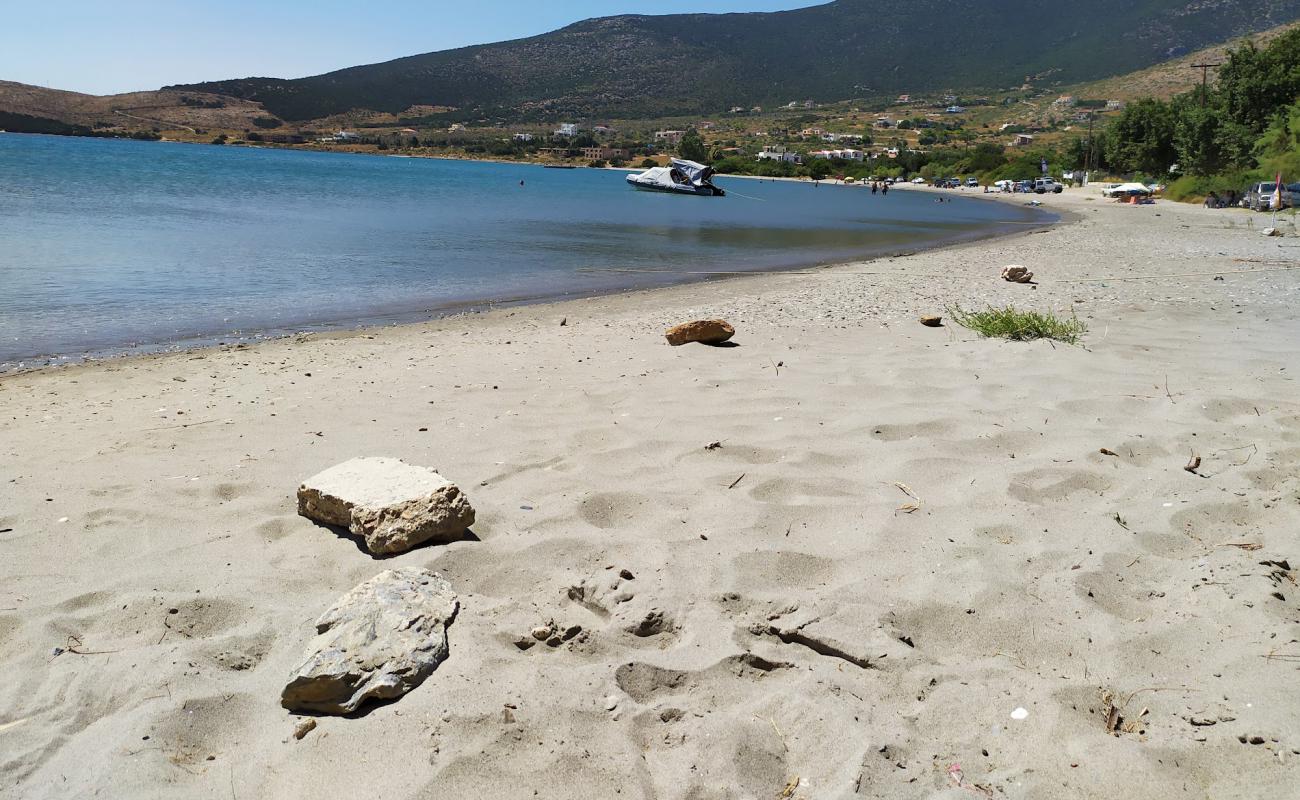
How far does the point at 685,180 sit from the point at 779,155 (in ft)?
234

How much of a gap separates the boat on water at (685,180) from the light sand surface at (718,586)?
56036 mm

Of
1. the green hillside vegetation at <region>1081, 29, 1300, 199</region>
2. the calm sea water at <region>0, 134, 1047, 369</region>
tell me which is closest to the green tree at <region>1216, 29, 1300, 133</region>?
the green hillside vegetation at <region>1081, 29, 1300, 199</region>

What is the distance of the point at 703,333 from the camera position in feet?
25.4

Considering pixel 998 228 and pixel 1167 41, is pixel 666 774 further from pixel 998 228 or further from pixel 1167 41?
pixel 1167 41

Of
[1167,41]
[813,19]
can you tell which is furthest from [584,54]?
[1167,41]

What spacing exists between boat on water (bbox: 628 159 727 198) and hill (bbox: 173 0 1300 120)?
339 feet

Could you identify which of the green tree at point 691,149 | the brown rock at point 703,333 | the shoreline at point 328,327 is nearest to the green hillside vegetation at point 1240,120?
the shoreline at point 328,327

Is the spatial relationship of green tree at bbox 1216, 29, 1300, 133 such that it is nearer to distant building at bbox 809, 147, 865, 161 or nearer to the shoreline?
the shoreline

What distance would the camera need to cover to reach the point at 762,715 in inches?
97.0

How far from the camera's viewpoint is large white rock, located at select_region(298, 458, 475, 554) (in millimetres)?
3420

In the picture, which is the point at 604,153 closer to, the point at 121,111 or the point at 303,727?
the point at 121,111

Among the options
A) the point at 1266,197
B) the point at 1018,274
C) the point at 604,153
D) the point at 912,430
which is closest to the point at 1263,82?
the point at 1266,197

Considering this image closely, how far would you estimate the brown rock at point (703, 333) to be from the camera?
7.73 metres

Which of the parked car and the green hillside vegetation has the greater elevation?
the green hillside vegetation
